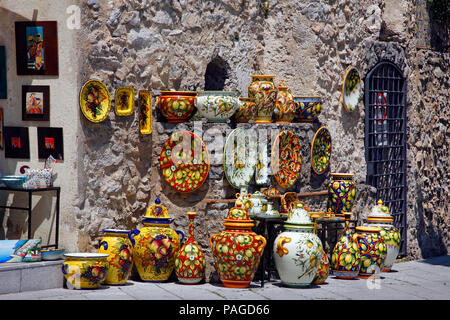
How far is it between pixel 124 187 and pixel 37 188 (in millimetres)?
792

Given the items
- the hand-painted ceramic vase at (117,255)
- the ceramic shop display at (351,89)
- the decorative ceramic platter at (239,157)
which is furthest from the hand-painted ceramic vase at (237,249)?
the ceramic shop display at (351,89)

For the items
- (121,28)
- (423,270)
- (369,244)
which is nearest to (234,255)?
(369,244)

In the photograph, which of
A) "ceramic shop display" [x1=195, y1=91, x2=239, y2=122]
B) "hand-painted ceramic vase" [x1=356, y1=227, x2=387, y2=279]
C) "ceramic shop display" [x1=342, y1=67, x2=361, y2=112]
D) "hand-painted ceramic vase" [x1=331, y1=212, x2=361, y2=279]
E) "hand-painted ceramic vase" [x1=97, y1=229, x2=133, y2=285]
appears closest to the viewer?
"hand-painted ceramic vase" [x1=97, y1=229, x2=133, y2=285]

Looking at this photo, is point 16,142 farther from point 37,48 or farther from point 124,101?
point 124,101

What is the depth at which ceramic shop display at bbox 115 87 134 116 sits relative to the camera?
6174 millimetres

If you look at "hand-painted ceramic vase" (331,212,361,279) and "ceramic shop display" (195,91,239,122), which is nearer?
"ceramic shop display" (195,91,239,122)

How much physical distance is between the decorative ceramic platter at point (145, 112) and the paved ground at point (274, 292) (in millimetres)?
1310

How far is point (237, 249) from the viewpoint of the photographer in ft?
19.3

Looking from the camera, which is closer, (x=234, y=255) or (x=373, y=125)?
(x=234, y=255)

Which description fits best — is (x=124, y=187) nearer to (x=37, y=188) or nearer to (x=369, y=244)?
(x=37, y=188)

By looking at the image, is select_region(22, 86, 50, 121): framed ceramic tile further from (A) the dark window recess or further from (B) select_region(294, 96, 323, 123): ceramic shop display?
(A) the dark window recess

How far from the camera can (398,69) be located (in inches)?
339

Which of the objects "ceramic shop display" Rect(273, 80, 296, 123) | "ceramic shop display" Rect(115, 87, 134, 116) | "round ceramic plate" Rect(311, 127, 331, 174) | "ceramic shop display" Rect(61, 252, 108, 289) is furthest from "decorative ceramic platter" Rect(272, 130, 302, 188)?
"ceramic shop display" Rect(61, 252, 108, 289)

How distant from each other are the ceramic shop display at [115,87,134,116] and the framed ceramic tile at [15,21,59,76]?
553 mm
